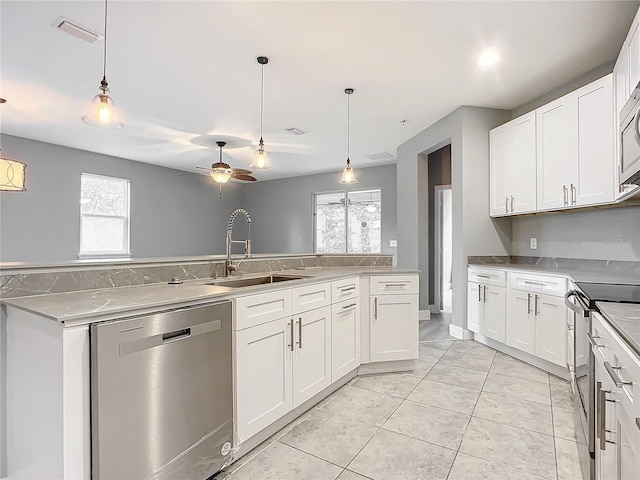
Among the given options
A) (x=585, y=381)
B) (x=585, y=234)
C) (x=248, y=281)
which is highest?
(x=585, y=234)

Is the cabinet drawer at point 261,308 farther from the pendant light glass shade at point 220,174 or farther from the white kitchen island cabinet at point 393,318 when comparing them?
the pendant light glass shade at point 220,174

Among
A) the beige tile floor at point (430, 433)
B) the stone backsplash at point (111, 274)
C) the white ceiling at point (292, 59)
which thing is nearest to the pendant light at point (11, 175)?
the white ceiling at point (292, 59)

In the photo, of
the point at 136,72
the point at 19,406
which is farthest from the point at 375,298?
the point at 136,72

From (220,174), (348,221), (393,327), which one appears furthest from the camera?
(348,221)

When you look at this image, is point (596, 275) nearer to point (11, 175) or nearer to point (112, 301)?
point (112, 301)

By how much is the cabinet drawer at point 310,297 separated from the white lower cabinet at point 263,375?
129 mm

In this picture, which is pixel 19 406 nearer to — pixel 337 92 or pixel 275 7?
pixel 275 7

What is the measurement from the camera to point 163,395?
135 centimetres

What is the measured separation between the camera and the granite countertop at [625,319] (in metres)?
0.92

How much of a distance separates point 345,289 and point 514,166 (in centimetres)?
246

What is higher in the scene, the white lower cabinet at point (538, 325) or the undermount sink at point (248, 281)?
the undermount sink at point (248, 281)

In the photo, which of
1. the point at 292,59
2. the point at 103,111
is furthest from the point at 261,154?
the point at 103,111

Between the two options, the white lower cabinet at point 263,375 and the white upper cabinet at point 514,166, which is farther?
the white upper cabinet at point 514,166

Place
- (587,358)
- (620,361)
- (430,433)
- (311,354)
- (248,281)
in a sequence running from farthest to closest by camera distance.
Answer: (248,281) → (311,354) → (430,433) → (587,358) → (620,361)
